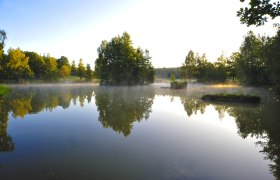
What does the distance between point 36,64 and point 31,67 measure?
3425 mm

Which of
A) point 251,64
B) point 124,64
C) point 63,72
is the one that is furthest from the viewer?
point 63,72

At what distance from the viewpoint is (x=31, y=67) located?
131125 millimetres

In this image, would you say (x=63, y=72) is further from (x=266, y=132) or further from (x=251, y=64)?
(x=266, y=132)

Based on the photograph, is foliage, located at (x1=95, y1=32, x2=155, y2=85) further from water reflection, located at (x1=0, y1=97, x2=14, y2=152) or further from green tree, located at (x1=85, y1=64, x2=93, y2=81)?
water reflection, located at (x1=0, y1=97, x2=14, y2=152)

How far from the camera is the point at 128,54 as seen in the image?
9938cm

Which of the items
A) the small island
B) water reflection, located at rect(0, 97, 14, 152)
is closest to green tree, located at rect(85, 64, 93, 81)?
the small island

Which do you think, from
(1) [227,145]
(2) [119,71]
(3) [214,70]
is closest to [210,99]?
(1) [227,145]

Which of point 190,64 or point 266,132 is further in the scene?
point 190,64

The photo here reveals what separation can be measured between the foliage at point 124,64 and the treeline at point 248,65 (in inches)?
1099

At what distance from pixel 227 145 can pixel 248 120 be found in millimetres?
8824

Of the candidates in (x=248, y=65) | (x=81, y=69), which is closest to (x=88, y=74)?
(x=81, y=69)

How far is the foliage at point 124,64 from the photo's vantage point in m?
97.9

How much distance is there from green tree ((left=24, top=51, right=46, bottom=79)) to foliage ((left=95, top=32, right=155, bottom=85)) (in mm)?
42499

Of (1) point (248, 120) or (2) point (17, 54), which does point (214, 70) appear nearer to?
(2) point (17, 54)
